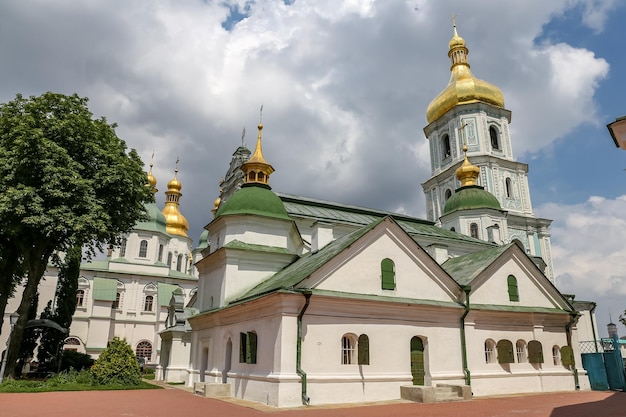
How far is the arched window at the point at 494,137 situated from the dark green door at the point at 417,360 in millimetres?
40444

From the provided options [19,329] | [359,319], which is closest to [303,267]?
[359,319]

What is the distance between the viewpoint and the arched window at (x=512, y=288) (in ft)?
72.3

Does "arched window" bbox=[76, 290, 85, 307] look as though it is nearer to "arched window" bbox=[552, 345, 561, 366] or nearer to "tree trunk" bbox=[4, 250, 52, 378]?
"tree trunk" bbox=[4, 250, 52, 378]

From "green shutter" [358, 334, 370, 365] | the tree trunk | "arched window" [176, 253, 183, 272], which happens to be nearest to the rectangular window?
"green shutter" [358, 334, 370, 365]

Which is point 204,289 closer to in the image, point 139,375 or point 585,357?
point 139,375

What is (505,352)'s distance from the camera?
67.9 ft

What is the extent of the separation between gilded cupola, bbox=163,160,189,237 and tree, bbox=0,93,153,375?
44.8m

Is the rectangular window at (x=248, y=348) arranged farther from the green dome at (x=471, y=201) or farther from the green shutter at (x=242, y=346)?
the green dome at (x=471, y=201)

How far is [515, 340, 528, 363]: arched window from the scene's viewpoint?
2136 cm

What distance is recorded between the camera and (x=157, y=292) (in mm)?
55219

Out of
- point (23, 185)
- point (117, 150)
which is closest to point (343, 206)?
point (117, 150)

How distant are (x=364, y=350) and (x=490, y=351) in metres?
7.23

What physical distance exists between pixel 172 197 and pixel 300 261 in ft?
184

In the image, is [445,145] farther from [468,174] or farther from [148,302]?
[148,302]
